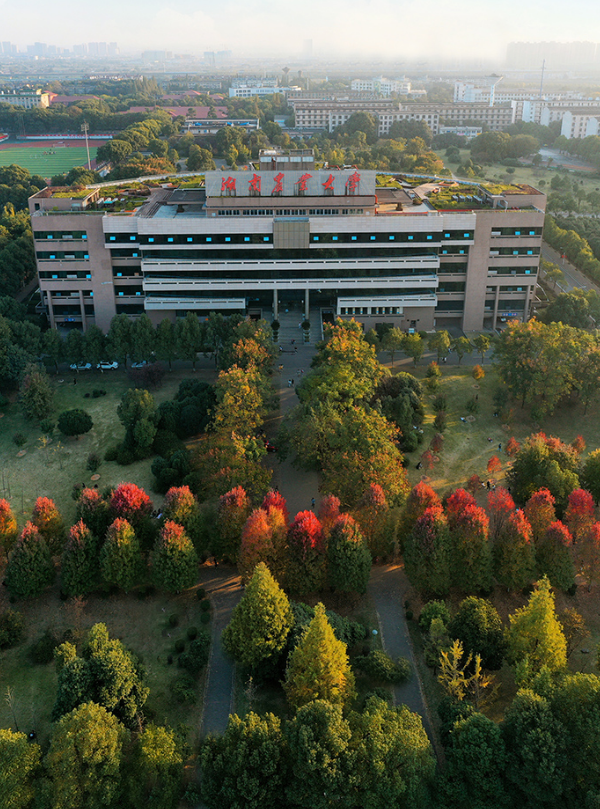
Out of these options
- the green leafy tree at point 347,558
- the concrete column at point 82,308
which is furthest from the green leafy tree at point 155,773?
the concrete column at point 82,308

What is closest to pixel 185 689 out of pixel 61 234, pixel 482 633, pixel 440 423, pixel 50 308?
pixel 482 633

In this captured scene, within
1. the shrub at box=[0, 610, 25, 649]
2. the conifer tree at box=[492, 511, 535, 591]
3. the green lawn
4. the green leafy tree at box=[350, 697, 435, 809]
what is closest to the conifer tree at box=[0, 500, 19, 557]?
the shrub at box=[0, 610, 25, 649]

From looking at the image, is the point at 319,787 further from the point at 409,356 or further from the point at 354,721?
the point at 409,356

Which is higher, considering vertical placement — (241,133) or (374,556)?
(241,133)

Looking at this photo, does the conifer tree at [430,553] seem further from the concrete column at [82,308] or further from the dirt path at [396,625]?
the concrete column at [82,308]

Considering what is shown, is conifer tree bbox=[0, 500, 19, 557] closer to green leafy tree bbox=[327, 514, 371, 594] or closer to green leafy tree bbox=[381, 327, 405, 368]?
green leafy tree bbox=[327, 514, 371, 594]

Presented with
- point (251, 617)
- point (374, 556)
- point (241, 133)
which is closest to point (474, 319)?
point (374, 556)

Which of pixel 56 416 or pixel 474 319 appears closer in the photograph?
pixel 56 416
